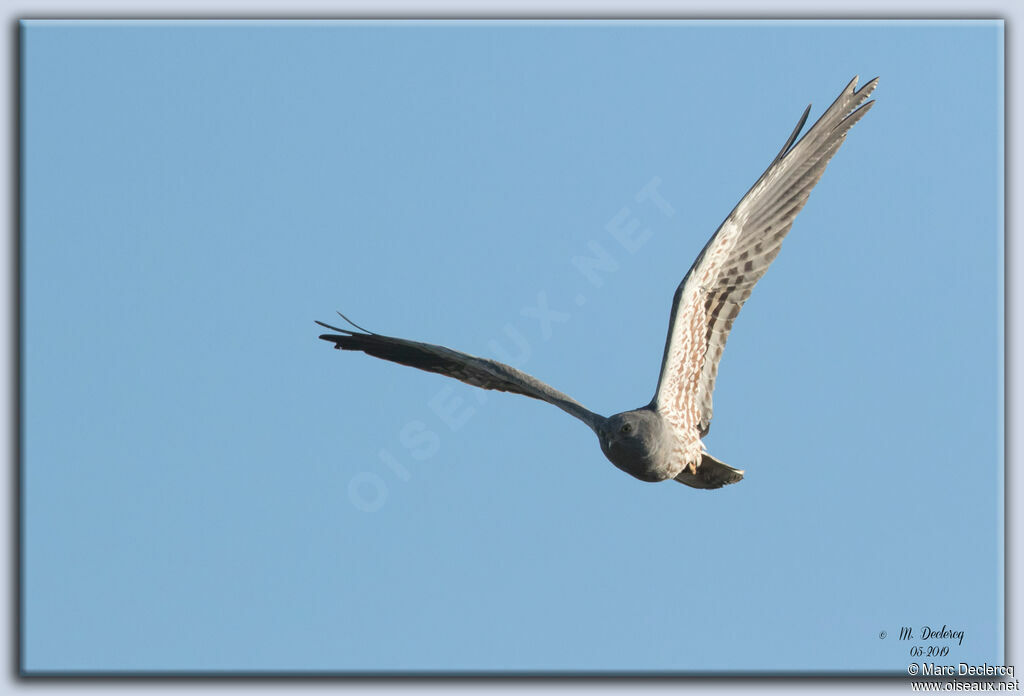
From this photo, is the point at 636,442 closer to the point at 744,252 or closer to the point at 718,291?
the point at 718,291

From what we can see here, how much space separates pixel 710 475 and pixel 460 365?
266 cm

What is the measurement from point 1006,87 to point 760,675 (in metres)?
5.91

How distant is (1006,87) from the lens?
32.1 feet

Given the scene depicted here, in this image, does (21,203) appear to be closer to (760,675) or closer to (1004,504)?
(760,675)

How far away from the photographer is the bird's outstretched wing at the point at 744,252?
9.14 m

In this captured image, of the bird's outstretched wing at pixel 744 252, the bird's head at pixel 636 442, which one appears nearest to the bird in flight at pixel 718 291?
the bird's outstretched wing at pixel 744 252

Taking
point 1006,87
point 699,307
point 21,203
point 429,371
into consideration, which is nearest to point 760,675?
point 699,307

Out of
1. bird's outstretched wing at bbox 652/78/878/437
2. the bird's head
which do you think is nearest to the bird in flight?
bird's outstretched wing at bbox 652/78/878/437

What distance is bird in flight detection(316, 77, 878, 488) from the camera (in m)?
8.95

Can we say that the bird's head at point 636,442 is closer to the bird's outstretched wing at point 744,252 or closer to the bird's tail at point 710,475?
the bird's outstretched wing at point 744,252

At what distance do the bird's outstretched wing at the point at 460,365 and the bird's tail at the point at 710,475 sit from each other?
1.30 meters

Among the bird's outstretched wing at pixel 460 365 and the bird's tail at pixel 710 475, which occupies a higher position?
the bird's outstretched wing at pixel 460 365

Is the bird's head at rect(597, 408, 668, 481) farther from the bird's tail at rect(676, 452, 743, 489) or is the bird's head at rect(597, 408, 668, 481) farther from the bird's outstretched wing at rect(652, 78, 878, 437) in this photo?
the bird's tail at rect(676, 452, 743, 489)

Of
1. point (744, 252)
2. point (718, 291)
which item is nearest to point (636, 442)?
point (718, 291)
